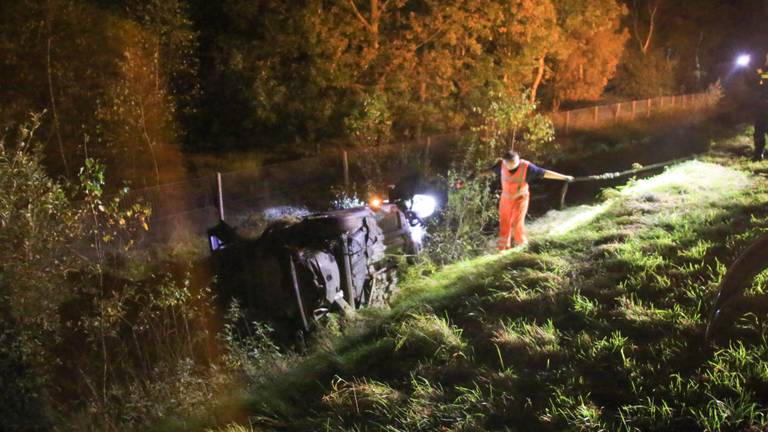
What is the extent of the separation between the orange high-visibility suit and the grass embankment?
209 centimetres

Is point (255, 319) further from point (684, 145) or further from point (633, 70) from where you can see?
point (633, 70)

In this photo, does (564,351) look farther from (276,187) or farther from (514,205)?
(276,187)

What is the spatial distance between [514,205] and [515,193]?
0.59ft

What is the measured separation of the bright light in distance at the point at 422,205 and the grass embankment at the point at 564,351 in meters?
2.70

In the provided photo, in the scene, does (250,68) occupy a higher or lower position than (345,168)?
higher

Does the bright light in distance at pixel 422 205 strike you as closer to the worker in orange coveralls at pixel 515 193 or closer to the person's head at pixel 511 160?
the worker in orange coveralls at pixel 515 193

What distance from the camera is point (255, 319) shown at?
734cm

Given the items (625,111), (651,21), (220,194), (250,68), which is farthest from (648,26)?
(220,194)

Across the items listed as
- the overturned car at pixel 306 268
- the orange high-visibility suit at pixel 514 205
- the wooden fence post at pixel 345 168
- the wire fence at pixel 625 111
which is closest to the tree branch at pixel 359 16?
the wooden fence post at pixel 345 168

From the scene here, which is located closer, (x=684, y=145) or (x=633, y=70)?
(x=684, y=145)

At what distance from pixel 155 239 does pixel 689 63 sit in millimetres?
38076

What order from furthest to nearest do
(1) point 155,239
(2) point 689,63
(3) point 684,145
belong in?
(2) point 689,63 < (3) point 684,145 < (1) point 155,239

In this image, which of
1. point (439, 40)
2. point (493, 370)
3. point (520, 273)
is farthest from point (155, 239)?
point (439, 40)

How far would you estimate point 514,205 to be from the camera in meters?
9.41
